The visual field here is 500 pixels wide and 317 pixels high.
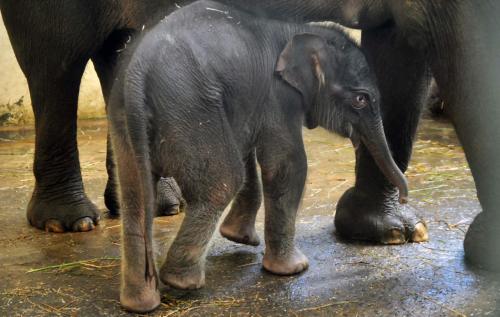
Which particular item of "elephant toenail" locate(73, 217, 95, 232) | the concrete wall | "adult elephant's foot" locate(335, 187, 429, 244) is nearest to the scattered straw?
"elephant toenail" locate(73, 217, 95, 232)

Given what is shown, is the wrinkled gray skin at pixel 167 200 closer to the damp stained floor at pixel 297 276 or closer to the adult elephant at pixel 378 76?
the damp stained floor at pixel 297 276

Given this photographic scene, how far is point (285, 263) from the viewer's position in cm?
292

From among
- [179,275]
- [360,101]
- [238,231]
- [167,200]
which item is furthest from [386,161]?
[167,200]

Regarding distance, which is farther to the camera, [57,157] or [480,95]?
[57,157]

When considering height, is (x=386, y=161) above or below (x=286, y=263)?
above

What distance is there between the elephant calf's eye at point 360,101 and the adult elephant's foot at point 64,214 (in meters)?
1.44

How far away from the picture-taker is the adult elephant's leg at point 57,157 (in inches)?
142

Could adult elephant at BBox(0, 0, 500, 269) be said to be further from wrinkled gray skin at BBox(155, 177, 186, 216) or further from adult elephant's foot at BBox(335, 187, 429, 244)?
wrinkled gray skin at BBox(155, 177, 186, 216)

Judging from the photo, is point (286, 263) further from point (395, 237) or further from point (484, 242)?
point (484, 242)

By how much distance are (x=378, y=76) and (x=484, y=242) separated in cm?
79

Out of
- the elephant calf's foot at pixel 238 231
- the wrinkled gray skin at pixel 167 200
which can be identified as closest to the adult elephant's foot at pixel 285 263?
the elephant calf's foot at pixel 238 231

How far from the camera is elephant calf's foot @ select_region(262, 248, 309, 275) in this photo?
292cm

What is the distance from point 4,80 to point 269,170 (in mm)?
4497

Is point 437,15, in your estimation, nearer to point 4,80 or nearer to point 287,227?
point 287,227
